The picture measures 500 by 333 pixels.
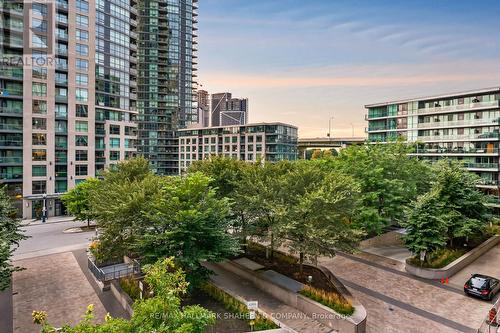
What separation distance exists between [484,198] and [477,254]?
192 inches

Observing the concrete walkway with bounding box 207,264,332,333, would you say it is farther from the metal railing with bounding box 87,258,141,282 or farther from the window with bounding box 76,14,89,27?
the window with bounding box 76,14,89,27

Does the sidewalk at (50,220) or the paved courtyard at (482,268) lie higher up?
the paved courtyard at (482,268)

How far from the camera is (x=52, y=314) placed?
1691 cm

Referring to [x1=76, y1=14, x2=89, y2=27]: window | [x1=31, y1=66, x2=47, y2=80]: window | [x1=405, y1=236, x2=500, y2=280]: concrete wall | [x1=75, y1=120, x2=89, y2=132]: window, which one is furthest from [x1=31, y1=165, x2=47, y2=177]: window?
[x1=405, y1=236, x2=500, y2=280]: concrete wall

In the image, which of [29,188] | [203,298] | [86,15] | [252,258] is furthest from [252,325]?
[86,15]

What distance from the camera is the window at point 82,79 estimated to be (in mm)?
48444

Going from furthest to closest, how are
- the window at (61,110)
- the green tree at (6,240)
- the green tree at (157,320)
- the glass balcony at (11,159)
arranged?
the window at (61,110) → the glass balcony at (11,159) → the green tree at (6,240) → the green tree at (157,320)

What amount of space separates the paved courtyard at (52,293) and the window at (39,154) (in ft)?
77.6

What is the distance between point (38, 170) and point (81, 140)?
291 inches

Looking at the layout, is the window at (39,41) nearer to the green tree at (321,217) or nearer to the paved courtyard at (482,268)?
the green tree at (321,217)

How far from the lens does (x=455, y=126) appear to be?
5028 centimetres

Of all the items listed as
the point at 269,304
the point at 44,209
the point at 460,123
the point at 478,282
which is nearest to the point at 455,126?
the point at 460,123

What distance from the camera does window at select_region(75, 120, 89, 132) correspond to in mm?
48531
